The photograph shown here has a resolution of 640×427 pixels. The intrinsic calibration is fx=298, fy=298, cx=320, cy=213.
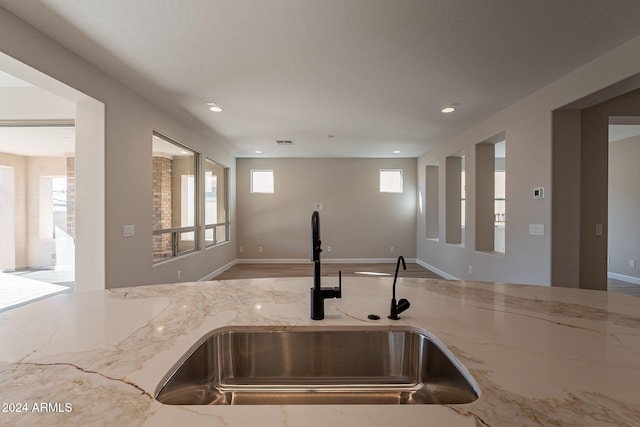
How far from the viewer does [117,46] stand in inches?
91.7

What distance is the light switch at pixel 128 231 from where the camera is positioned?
3.05 m

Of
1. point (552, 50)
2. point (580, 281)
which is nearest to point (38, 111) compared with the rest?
point (552, 50)

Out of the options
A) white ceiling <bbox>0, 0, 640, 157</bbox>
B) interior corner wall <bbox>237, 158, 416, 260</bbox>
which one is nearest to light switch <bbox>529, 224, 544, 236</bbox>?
white ceiling <bbox>0, 0, 640, 157</bbox>

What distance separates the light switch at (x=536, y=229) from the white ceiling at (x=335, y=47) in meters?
1.47

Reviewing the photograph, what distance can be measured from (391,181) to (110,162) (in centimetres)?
569

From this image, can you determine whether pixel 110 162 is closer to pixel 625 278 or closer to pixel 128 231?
pixel 128 231

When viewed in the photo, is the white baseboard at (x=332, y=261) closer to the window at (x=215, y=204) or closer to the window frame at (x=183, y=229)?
the window at (x=215, y=204)

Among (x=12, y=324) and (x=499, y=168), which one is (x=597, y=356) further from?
(x=499, y=168)

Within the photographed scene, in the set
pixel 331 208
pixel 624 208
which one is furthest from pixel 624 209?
pixel 331 208

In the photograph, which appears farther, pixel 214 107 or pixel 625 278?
pixel 625 278

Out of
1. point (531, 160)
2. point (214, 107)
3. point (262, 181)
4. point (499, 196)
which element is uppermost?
point (214, 107)

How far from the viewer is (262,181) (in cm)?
712

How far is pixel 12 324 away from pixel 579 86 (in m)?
4.09

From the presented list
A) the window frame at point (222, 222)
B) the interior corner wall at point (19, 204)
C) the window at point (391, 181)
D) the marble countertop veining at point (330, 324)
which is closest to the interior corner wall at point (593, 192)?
the marble countertop veining at point (330, 324)
